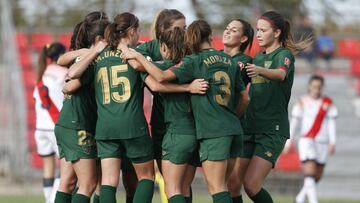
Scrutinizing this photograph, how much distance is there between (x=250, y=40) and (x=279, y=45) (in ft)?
1.03

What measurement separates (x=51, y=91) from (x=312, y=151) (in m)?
4.83

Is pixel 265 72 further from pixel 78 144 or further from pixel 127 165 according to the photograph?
pixel 78 144

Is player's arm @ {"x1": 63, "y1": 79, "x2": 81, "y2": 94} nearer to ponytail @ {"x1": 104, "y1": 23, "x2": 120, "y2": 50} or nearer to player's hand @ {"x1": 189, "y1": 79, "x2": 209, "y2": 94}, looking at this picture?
ponytail @ {"x1": 104, "y1": 23, "x2": 120, "y2": 50}

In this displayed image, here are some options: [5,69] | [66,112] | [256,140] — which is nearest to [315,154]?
[256,140]

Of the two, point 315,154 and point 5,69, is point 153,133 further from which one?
point 5,69

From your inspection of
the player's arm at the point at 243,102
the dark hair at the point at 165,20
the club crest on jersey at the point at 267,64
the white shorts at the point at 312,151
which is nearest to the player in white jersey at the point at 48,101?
the dark hair at the point at 165,20

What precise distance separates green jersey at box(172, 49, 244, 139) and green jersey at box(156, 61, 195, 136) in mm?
99

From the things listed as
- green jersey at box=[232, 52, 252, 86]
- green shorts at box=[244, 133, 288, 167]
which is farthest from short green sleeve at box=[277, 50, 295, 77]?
green shorts at box=[244, 133, 288, 167]

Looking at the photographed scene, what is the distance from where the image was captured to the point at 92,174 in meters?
9.45

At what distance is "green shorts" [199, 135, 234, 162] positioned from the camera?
8906 millimetres

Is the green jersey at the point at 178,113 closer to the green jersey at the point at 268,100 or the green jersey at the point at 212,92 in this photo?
the green jersey at the point at 212,92

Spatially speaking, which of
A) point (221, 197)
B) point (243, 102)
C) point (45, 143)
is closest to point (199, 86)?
point (243, 102)

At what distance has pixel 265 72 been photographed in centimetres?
922

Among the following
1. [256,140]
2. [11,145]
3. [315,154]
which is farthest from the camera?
[11,145]
